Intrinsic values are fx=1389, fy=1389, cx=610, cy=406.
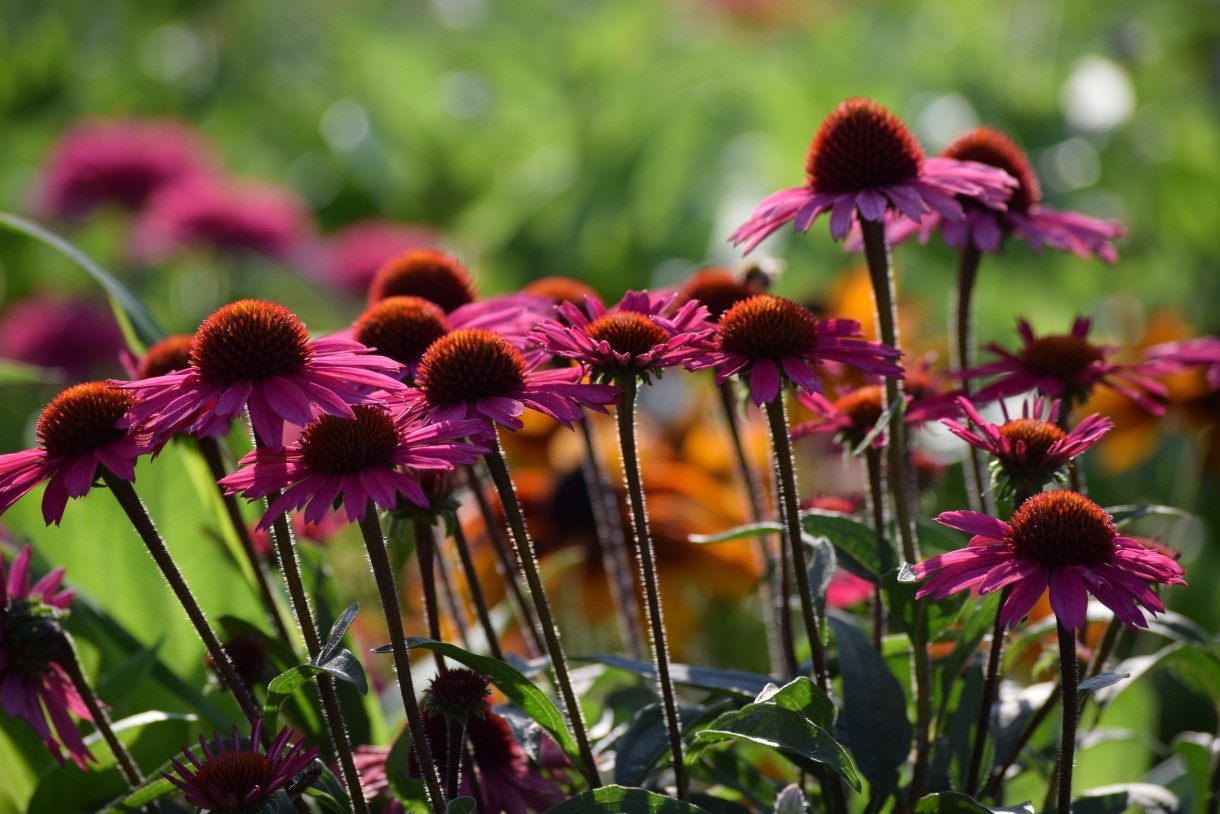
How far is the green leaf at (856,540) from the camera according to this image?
2.58 feet

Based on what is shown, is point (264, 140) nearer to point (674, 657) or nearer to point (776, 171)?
point (776, 171)

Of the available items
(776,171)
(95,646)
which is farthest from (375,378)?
(776,171)

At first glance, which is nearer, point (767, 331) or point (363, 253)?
point (767, 331)

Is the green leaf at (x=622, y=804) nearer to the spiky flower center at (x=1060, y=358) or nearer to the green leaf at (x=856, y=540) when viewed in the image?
the green leaf at (x=856, y=540)

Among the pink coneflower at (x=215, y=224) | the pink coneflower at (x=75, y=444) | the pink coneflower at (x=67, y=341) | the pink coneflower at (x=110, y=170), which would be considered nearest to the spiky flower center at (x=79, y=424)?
the pink coneflower at (x=75, y=444)

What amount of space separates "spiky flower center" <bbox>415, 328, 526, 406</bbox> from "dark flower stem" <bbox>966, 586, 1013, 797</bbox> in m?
0.27

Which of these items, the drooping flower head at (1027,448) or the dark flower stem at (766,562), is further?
the dark flower stem at (766,562)

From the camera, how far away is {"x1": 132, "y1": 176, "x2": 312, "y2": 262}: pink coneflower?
2.28 m

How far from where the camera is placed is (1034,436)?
2.30ft

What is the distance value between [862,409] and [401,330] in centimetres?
29

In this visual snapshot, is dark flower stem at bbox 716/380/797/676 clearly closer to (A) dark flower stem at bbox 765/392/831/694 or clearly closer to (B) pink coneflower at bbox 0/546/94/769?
(A) dark flower stem at bbox 765/392/831/694

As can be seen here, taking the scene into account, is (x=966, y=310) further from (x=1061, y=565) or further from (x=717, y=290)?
(x=1061, y=565)

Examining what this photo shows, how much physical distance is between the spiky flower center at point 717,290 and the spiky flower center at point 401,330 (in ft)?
0.56

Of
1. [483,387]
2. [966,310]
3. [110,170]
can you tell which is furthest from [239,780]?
[110,170]
